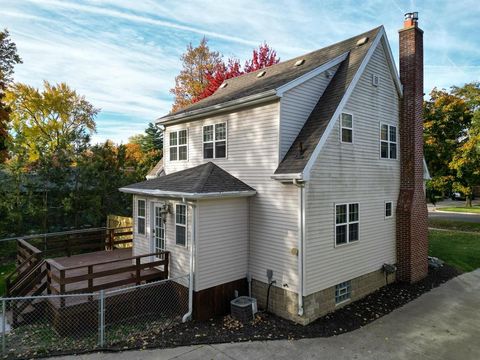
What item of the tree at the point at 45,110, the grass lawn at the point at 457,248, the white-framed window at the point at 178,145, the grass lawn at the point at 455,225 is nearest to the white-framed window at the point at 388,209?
the grass lawn at the point at 457,248

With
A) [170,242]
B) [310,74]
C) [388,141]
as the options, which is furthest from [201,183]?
[388,141]

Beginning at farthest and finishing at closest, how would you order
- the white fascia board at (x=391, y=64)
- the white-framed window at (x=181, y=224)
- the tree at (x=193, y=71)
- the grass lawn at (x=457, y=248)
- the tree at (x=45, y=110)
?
the tree at (x=45, y=110) → the tree at (x=193, y=71) → the grass lawn at (x=457, y=248) → the white fascia board at (x=391, y=64) → the white-framed window at (x=181, y=224)

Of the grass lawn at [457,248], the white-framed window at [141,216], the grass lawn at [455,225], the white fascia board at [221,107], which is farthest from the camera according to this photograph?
the grass lawn at [455,225]

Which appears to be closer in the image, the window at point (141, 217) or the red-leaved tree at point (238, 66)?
the window at point (141, 217)

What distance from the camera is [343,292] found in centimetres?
983

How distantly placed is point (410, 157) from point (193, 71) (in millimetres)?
21957

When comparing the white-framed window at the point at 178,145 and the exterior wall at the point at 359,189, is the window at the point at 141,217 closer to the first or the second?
the white-framed window at the point at 178,145

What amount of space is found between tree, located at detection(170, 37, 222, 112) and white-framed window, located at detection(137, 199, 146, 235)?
60.0ft

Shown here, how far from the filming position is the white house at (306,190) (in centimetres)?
861

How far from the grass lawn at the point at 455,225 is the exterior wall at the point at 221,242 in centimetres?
2135

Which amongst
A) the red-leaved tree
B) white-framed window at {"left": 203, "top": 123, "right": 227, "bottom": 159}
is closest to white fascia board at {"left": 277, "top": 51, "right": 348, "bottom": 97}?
white-framed window at {"left": 203, "top": 123, "right": 227, "bottom": 159}

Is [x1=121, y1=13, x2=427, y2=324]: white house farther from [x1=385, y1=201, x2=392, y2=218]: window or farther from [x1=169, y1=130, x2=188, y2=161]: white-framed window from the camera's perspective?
[x1=169, y1=130, x2=188, y2=161]: white-framed window

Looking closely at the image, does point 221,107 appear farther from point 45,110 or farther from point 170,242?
point 45,110

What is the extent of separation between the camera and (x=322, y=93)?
1016 centimetres
